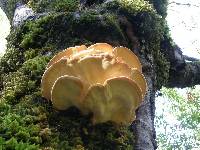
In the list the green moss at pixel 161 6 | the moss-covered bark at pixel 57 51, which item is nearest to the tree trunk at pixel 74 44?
the moss-covered bark at pixel 57 51

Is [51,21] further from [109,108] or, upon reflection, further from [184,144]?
[184,144]

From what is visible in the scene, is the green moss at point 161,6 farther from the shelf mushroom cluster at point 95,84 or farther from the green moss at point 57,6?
the shelf mushroom cluster at point 95,84

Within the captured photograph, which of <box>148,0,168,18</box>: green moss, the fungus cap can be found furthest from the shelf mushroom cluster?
<box>148,0,168,18</box>: green moss

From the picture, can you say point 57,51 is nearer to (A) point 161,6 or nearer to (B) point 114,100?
(B) point 114,100

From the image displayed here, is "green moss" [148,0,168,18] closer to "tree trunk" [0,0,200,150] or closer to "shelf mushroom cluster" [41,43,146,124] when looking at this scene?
"tree trunk" [0,0,200,150]

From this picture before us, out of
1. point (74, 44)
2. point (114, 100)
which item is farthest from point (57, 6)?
point (114, 100)

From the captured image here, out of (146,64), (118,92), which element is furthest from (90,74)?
(146,64)
